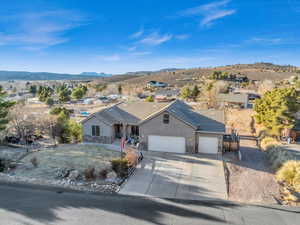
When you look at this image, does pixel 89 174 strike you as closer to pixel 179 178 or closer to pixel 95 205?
pixel 95 205

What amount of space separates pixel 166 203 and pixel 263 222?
193 inches

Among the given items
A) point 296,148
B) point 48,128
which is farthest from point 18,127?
point 296,148

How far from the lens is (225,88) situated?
240 feet

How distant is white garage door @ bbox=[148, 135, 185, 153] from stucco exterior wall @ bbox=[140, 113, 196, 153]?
39 centimetres

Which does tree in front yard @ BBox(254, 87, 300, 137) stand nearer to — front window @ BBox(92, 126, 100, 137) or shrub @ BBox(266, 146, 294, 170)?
shrub @ BBox(266, 146, 294, 170)

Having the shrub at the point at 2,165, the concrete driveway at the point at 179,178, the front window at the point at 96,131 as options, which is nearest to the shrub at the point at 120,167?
the concrete driveway at the point at 179,178

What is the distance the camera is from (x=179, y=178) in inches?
621

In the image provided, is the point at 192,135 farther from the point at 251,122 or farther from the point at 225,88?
the point at 225,88

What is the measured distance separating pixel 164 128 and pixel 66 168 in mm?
9704

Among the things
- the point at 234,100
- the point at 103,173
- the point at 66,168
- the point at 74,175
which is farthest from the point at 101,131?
the point at 234,100

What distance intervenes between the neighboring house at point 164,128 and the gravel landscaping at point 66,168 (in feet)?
9.44

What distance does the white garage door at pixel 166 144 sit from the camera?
2134 centimetres

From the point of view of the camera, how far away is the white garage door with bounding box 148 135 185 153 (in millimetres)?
21344

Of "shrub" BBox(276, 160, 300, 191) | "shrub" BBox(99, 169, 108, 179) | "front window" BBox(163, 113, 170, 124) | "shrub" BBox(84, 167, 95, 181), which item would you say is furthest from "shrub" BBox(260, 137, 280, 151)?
"shrub" BBox(84, 167, 95, 181)
